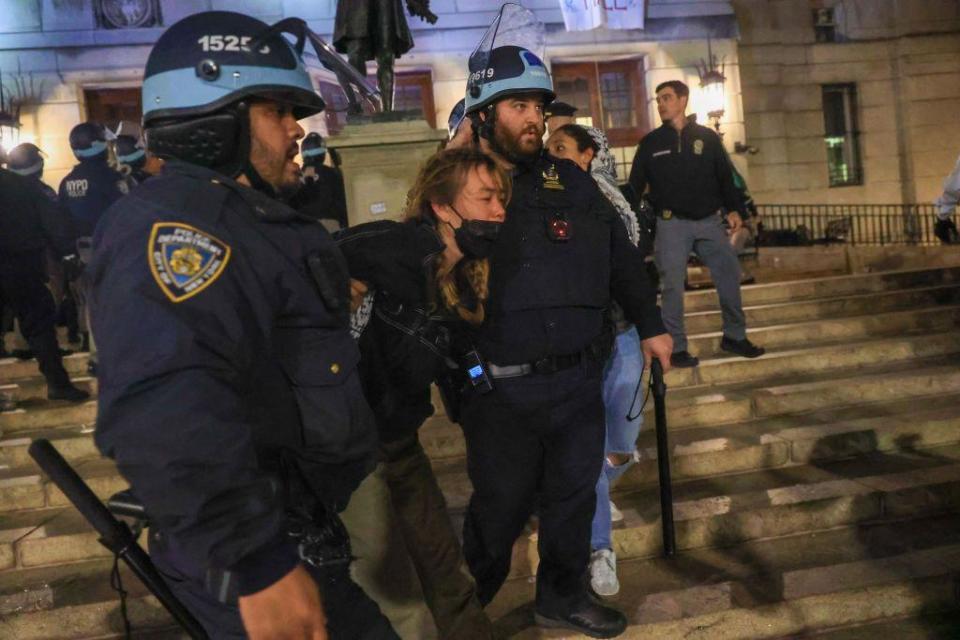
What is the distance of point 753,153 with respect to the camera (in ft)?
56.7

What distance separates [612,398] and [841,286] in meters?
5.52

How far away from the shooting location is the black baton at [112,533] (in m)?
1.78

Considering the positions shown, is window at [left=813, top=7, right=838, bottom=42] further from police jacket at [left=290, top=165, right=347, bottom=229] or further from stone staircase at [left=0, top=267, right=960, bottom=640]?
police jacket at [left=290, top=165, right=347, bottom=229]

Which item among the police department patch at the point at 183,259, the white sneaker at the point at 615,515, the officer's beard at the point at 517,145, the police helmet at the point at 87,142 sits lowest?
the white sneaker at the point at 615,515

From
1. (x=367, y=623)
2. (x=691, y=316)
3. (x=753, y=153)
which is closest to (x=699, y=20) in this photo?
(x=753, y=153)

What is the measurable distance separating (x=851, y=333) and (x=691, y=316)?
4.63ft

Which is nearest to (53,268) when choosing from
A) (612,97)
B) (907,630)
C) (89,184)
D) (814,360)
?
(89,184)

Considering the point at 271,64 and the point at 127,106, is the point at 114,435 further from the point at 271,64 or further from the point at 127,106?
the point at 127,106

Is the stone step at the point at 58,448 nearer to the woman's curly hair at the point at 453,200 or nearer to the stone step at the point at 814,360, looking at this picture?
the woman's curly hair at the point at 453,200

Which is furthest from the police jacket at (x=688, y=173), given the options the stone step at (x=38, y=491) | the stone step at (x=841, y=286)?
the stone step at (x=38, y=491)

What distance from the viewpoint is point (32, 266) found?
6.11 meters

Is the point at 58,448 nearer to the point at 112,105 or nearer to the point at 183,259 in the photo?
the point at 183,259

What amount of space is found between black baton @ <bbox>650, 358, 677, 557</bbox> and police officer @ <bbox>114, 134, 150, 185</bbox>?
15.2ft

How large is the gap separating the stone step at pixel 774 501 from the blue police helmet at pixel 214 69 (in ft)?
9.46
